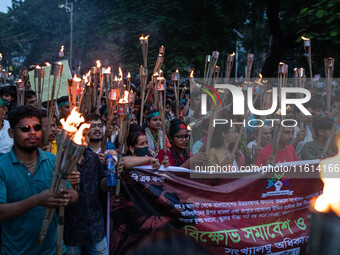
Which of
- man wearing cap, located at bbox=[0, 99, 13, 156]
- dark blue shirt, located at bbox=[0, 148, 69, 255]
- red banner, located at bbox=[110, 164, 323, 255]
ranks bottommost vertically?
red banner, located at bbox=[110, 164, 323, 255]

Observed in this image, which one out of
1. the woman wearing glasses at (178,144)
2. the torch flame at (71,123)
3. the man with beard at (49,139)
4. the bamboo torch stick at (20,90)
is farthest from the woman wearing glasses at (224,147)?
the bamboo torch stick at (20,90)

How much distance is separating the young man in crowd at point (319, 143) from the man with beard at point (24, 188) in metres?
3.14

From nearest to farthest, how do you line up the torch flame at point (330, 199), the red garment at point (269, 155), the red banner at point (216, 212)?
the torch flame at point (330, 199) → the red banner at point (216, 212) → the red garment at point (269, 155)

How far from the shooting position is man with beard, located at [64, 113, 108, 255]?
3.18 metres

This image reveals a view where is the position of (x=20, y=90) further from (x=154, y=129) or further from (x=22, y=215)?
(x=22, y=215)

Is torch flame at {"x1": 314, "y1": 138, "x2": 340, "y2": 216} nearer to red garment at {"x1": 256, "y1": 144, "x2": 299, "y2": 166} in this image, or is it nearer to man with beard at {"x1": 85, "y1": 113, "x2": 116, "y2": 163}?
man with beard at {"x1": 85, "y1": 113, "x2": 116, "y2": 163}

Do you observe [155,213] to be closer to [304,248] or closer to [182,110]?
[304,248]

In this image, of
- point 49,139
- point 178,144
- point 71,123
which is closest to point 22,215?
point 71,123

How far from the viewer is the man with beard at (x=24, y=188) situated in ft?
8.19

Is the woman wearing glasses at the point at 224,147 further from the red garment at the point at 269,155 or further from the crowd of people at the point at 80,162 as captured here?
the red garment at the point at 269,155

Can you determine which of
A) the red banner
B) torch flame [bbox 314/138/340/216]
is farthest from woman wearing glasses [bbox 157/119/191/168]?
torch flame [bbox 314/138/340/216]

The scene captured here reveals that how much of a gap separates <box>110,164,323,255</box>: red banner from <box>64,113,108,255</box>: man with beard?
1.08 feet

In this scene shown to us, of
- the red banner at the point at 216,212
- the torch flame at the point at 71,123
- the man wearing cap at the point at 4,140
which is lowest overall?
the red banner at the point at 216,212

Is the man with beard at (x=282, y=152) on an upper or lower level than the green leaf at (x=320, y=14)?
lower
